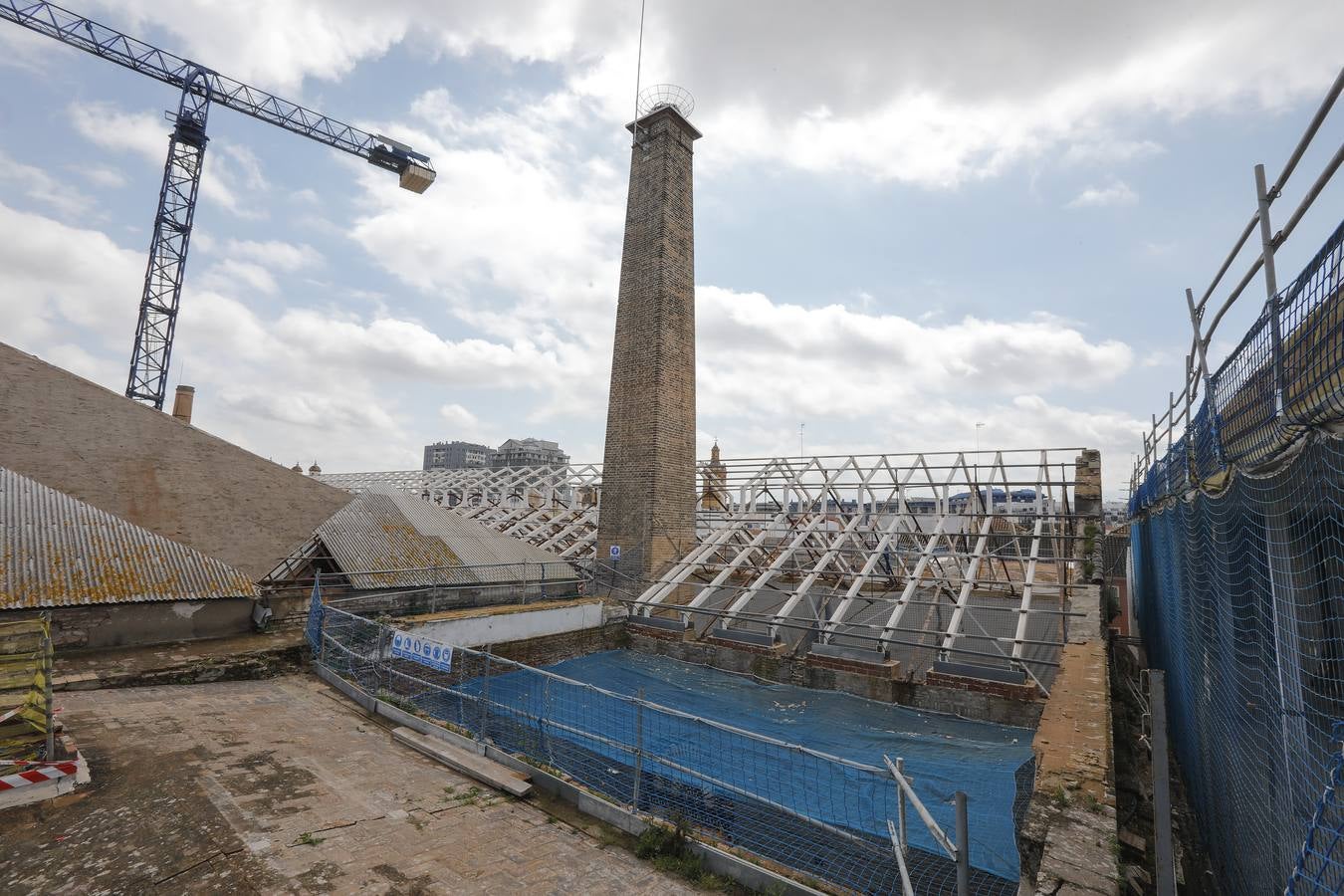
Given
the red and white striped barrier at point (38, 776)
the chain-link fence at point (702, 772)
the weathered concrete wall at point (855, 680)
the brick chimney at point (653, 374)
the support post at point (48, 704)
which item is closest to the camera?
the chain-link fence at point (702, 772)

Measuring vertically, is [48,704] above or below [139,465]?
below

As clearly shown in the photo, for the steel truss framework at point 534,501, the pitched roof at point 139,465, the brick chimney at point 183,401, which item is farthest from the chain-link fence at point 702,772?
the brick chimney at point 183,401

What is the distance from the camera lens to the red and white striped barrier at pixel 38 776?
189 inches

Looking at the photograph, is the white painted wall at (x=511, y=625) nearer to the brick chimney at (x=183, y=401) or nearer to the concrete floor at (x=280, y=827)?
the concrete floor at (x=280, y=827)

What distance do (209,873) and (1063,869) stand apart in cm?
534

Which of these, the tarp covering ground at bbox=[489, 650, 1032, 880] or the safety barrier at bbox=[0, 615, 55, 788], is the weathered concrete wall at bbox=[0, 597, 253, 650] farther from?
the tarp covering ground at bbox=[489, 650, 1032, 880]

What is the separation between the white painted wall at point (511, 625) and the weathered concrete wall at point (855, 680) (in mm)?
1656

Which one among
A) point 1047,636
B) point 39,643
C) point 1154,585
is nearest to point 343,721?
point 39,643

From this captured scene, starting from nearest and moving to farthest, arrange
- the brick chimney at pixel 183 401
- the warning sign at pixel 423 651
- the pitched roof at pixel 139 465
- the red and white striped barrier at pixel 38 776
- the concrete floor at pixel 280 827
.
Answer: the concrete floor at pixel 280 827
the red and white striped barrier at pixel 38 776
the warning sign at pixel 423 651
the pitched roof at pixel 139 465
the brick chimney at pixel 183 401

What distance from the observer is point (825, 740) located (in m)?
6.92

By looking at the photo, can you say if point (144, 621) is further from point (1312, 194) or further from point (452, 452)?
point (452, 452)

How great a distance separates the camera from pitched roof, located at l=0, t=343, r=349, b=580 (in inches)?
403

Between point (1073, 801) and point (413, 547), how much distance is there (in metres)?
12.3

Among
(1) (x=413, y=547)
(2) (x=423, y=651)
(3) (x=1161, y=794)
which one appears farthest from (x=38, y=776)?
(1) (x=413, y=547)
